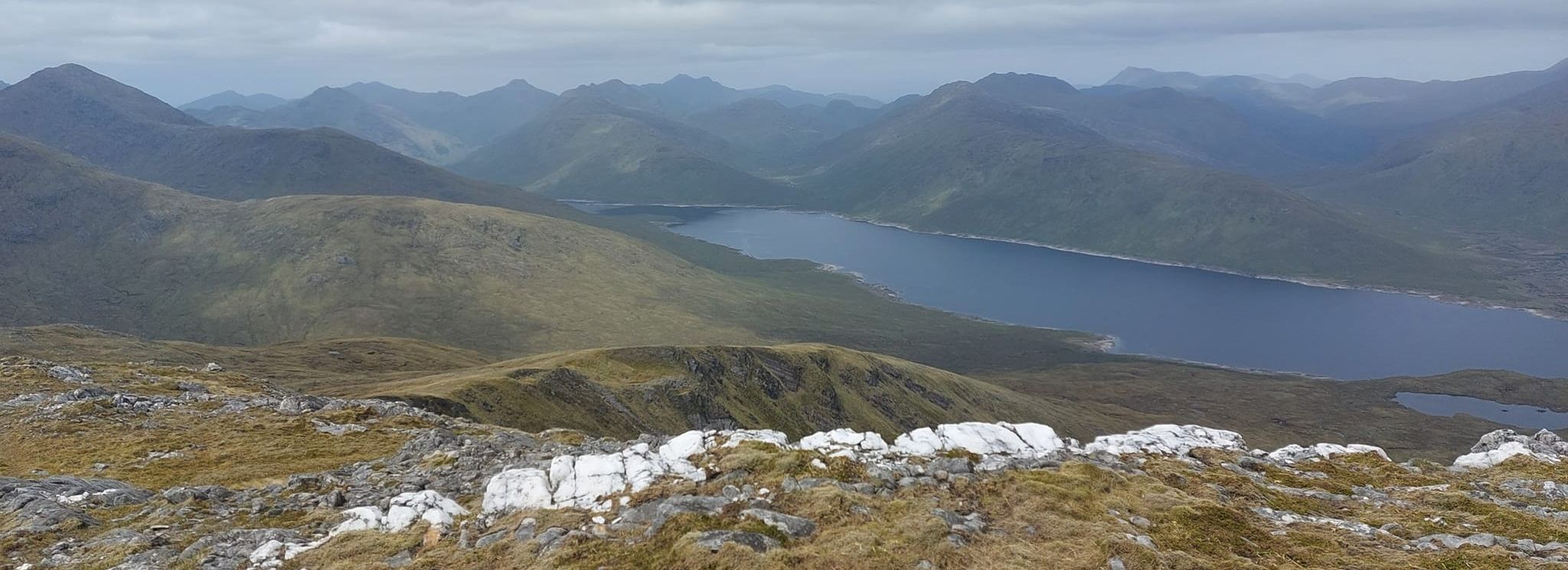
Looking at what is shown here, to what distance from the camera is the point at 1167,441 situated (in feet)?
121

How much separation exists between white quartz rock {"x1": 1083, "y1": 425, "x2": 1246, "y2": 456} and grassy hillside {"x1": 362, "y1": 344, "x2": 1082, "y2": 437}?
65.3 meters

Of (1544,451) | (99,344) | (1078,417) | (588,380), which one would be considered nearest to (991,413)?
Answer: (1078,417)

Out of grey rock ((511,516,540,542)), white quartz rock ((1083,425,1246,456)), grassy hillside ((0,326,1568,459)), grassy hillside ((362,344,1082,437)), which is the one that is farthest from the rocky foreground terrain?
grassy hillside ((0,326,1568,459))

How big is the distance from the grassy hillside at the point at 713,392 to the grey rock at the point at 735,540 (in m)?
65.2

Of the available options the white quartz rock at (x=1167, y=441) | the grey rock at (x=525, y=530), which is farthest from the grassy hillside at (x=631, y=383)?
the white quartz rock at (x=1167, y=441)

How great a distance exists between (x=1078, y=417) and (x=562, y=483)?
180253 millimetres

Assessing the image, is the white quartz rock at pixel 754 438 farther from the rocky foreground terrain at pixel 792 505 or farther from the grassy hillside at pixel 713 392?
the grassy hillside at pixel 713 392

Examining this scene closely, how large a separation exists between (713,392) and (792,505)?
336ft

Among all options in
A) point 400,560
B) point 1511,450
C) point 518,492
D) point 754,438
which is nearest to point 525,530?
point 400,560

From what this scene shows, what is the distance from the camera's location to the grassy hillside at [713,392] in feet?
299

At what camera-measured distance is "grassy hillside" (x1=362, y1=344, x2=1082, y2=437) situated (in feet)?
299

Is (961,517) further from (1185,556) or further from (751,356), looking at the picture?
(751,356)

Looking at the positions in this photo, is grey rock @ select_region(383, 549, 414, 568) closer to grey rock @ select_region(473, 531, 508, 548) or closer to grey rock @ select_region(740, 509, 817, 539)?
grey rock @ select_region(473, 531, 508, 548)

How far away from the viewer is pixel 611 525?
22656 mm
